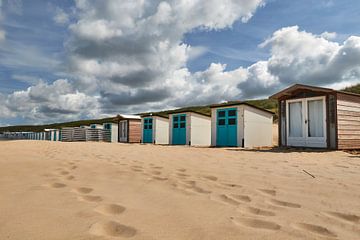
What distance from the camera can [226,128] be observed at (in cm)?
1460

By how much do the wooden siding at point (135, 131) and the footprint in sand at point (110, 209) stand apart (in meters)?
21.7

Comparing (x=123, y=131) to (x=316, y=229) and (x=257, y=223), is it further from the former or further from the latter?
(x=316, y=229)

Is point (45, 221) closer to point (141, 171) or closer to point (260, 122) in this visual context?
point (141, 171)

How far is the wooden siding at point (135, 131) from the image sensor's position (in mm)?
23737

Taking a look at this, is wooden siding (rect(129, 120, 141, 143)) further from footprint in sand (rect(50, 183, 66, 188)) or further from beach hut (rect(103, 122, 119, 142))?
footprint in sand (rect(50, 183, 66, 188))

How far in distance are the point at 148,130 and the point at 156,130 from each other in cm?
104

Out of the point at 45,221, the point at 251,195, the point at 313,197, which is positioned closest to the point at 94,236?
the point at 45,221

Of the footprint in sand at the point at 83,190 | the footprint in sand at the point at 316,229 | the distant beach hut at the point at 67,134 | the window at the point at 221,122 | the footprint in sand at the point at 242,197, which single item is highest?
the window at the point at 221,122

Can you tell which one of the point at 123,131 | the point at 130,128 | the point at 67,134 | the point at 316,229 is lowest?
the point at 316,229

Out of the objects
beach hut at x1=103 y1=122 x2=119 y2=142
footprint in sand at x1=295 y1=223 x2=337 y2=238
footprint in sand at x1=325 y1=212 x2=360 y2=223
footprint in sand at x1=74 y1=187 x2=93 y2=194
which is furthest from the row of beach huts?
footprint in sand at x1=74 y1=187 x2=93 y2=194

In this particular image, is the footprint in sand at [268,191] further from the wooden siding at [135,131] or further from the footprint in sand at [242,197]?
the wooden siding at [135,131]

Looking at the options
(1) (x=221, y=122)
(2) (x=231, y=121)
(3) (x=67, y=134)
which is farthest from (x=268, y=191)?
(3) (x=67, y=134)

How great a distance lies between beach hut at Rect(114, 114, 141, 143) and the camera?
934 inches

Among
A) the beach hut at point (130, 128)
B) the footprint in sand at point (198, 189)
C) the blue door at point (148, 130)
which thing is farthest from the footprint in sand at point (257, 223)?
the beach hut at point (130, 128)
